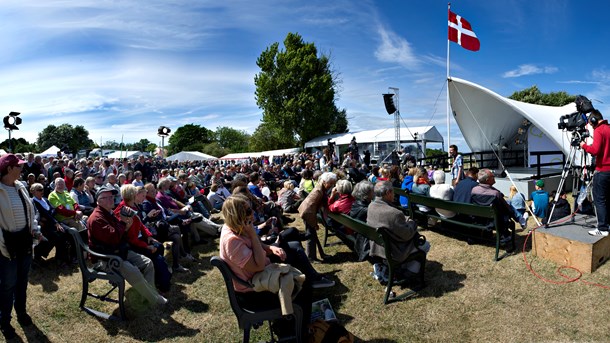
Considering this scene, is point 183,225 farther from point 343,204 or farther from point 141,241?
point 343,204

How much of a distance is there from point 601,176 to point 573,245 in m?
0.98

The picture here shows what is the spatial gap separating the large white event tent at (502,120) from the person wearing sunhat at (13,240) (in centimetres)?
1157

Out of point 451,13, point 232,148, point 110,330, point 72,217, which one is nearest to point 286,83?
point 451,13

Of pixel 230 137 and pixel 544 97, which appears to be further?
pixel 230 137

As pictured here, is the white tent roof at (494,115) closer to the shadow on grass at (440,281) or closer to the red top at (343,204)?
the shadow on grass at (440,281)

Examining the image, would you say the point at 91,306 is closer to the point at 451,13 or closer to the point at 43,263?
the point at 43,263

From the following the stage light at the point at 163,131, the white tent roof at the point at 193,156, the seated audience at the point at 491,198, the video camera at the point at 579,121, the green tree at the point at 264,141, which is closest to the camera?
the seated audience at the point at 491,198

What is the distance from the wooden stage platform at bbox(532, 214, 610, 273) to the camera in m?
4.18

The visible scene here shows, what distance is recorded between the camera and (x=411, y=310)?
3715 mm

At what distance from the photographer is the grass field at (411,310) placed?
10.8 feet

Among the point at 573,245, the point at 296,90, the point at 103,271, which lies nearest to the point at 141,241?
the point at 103,271

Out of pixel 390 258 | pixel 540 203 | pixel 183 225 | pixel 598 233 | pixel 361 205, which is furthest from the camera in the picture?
pixel 540 203

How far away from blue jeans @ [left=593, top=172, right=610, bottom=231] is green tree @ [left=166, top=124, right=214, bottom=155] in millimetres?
82208

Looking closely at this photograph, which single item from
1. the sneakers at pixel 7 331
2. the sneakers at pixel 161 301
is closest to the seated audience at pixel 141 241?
the sneakers at pixel 161 301
